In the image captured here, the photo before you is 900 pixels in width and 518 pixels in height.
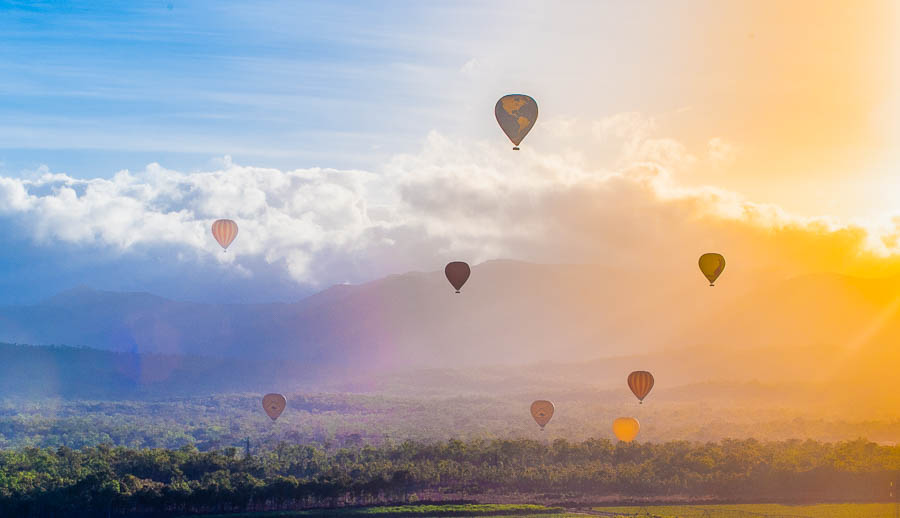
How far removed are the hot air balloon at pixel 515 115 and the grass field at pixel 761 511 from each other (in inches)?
1336

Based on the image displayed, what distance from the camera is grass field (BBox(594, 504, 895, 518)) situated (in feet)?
280

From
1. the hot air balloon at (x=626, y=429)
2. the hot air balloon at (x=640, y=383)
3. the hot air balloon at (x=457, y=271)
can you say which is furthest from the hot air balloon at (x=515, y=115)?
the hot air balloon at (x=626, y=429)

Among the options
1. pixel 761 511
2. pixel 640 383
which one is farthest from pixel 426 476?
pixel 761 511

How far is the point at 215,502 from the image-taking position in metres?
87.4

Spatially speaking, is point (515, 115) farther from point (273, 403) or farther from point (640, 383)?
point (273, 403)

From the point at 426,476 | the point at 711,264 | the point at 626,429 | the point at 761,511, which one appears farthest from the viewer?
the point at 626,429

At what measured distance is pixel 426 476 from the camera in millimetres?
94250

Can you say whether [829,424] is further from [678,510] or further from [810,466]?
[678,510]

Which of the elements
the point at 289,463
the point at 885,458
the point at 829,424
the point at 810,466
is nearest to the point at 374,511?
the point at 289,463

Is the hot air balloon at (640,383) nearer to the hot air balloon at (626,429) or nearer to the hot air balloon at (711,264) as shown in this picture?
the hot air balloon at (711,264)

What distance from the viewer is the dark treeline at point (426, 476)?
279 feet

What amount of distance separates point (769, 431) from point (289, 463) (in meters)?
108

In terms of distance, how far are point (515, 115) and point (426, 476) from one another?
37343 mm

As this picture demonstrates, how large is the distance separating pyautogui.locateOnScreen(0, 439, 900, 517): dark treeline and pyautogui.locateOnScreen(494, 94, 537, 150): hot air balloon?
1374 inches
